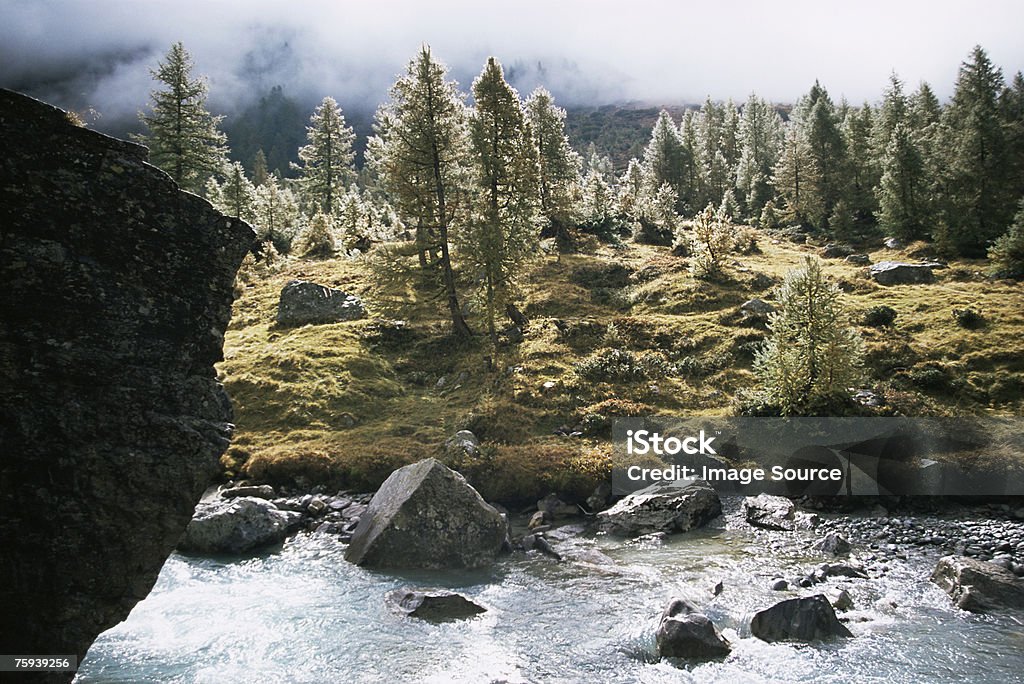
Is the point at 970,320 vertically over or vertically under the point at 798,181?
under

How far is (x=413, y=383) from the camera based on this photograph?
1314 inches

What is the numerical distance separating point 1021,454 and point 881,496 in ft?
16.4

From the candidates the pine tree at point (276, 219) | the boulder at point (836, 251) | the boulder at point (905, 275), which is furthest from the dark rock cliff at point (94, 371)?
the boulder at point (836, 251)

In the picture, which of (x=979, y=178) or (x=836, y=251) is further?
(x=836, y=251)

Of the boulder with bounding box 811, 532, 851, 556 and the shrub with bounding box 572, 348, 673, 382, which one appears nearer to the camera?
the boulder with bounding box 811, 532, 851, 556

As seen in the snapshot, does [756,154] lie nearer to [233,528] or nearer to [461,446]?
[461,446]

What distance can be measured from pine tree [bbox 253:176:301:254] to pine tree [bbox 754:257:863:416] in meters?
48.6

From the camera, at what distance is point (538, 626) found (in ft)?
45.0

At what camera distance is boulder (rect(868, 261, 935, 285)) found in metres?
41.3

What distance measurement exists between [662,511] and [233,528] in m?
14.1

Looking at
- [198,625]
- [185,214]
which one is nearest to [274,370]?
[198,625]

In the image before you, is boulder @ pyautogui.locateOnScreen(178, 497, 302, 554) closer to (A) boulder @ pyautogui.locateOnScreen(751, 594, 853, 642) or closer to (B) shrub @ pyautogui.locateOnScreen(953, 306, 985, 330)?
(A) boulder @ pyautogui.locateOnScreen(751, 594, 853, 642)

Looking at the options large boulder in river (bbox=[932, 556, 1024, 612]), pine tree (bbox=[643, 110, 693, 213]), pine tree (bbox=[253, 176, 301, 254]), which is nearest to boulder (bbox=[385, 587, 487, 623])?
large boulder in river (bbox=[932, 556, 1024, 612])

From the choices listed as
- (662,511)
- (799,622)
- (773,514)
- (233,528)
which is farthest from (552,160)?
(799,622)
